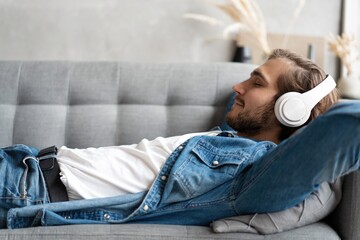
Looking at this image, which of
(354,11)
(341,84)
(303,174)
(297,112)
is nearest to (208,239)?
(303,174)

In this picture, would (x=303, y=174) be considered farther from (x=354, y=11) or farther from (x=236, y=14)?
(x=354, y=11)

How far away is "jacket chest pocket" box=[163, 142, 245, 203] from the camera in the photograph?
1.16m

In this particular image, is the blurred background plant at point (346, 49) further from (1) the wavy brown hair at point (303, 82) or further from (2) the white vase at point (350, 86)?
(1) the wavy brown hair at point (303, 82)

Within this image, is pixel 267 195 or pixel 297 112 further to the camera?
pixel 297 112

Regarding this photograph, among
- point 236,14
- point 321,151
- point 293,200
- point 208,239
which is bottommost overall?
point 208,239

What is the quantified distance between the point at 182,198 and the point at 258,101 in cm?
40

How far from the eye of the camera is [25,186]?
1245mm

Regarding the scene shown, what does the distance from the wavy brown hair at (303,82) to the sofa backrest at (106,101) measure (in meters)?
0.41

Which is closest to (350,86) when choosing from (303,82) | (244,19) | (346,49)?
(346,49)

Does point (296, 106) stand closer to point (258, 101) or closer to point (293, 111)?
point (293, 111)

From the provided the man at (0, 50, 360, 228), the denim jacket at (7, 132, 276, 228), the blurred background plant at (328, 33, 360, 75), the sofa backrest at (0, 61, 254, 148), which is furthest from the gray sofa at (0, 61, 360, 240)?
the blurred background plant at (328, 33, 360, 75)

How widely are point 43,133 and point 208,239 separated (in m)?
0.88

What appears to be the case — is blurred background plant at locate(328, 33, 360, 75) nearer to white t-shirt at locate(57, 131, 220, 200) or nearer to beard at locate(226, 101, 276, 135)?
beard at locate(226, 101, 276, 135)

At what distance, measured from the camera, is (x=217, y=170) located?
1.18 meters
